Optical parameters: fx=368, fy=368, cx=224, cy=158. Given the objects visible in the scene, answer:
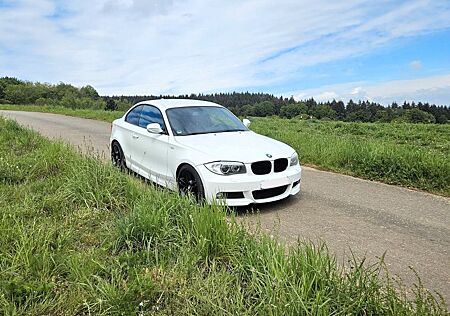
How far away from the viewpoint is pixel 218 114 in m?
6.64

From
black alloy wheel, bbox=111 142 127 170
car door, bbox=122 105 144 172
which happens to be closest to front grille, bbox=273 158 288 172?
car door, bbox=122 105 144 172

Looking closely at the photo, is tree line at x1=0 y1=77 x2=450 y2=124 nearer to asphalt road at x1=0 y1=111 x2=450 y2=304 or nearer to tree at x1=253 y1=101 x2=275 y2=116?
tree at x1=253 y1=101 x2=275 y2=116

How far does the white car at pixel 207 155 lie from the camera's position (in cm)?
488

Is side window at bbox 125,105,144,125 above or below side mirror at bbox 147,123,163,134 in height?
above

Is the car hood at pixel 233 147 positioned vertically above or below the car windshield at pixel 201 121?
below

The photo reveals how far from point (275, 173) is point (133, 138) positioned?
300 cm

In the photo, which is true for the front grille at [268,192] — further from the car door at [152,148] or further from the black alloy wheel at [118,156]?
the black alloy wheel at [118,156]

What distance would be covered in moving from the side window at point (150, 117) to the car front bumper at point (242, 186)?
1609mm

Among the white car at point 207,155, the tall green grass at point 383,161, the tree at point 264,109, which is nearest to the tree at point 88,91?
the tree at point 264,109

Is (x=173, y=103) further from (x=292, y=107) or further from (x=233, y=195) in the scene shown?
(x=292, y=107)

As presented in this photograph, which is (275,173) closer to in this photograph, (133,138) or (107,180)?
(107,180)

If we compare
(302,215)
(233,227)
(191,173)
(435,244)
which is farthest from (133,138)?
(435,244)

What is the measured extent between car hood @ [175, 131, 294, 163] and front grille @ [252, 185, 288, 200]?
438mm

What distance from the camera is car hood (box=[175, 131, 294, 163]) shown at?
4953mm
